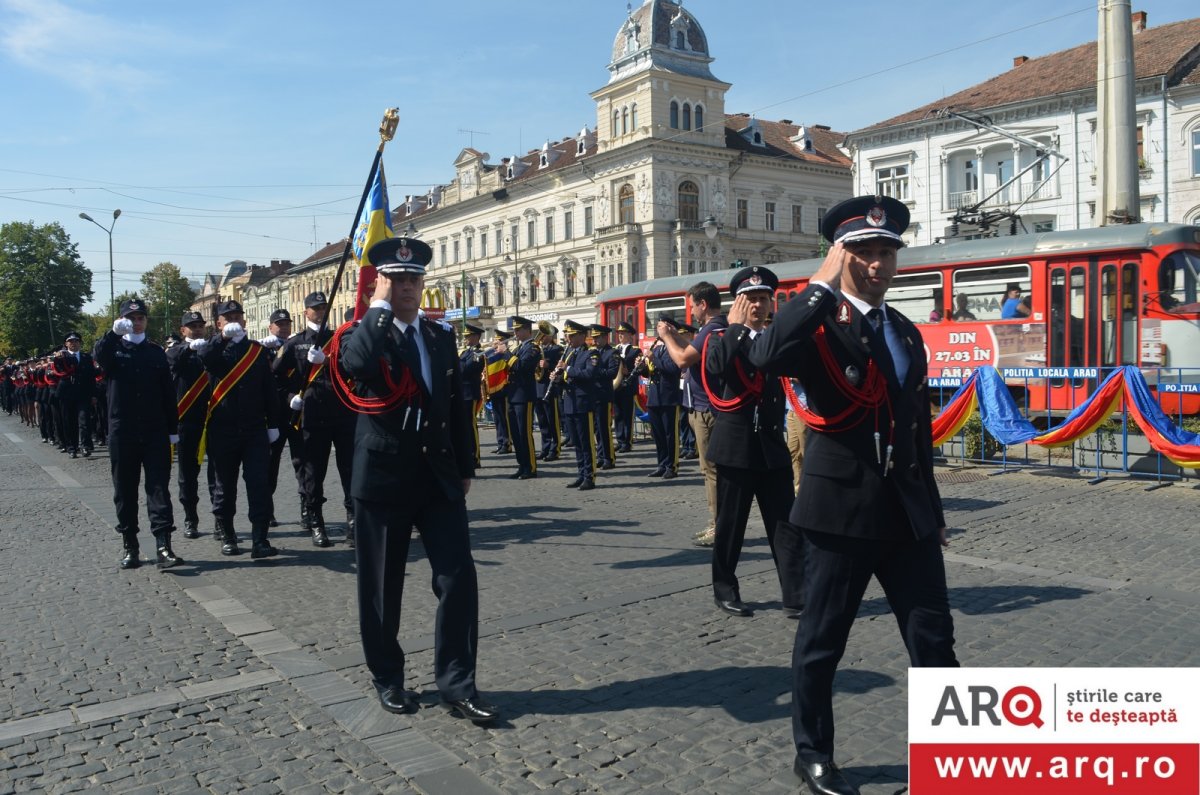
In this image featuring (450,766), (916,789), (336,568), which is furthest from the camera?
(336,568)

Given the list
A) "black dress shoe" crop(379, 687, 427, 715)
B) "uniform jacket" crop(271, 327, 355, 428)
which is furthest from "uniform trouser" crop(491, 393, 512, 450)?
"black dress shoe" crop(379, 687, 427, 715)

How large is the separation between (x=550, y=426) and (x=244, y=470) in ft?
25.7

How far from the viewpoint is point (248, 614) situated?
20.6ft

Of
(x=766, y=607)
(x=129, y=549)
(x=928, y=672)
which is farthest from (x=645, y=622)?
(x=129, y=549)

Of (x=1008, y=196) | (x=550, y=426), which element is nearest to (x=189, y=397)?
(x=550, y=426)

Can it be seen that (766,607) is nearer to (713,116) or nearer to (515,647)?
(515,647)

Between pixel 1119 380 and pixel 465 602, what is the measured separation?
30.8ft

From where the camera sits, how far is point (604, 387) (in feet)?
45.1

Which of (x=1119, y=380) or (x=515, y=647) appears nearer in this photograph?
(x=515, y=647)

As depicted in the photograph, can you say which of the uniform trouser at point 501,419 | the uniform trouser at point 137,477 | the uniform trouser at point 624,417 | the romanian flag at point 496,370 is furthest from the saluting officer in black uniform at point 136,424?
the uniform trouser at point 624,417

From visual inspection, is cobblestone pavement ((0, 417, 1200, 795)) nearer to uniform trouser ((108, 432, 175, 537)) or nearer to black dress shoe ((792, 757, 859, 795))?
black dress shoe ((792, 757, 859, 795))

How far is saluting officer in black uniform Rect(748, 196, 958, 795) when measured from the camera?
11.1 ft

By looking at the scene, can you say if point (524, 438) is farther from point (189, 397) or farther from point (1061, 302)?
point (1061, 302)

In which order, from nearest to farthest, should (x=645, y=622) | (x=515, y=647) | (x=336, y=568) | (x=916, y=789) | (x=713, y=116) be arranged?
(x=916, y=789) → (x=515, y=647) → (x=645, y=622) → (x=336, y=568) → (x=713, y=116)
